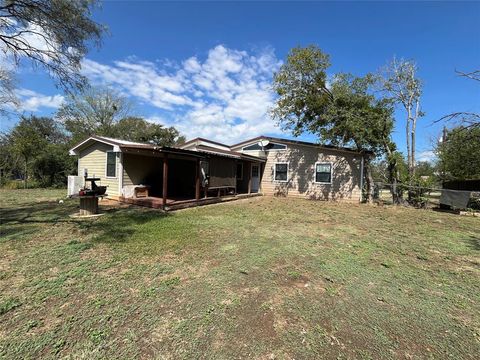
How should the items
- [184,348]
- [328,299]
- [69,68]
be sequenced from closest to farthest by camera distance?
[184,348] → [328,299] → [69,68]

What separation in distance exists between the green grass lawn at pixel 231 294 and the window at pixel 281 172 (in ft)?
30.7

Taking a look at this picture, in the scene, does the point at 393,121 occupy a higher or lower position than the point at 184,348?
higher

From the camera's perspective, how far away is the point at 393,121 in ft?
41.1

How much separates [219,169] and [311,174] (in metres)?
5.61

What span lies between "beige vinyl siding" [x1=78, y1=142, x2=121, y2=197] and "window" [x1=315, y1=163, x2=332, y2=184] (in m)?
10.1

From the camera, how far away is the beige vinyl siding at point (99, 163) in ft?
35.3

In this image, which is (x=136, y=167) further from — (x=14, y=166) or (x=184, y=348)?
(x=14, y=166)

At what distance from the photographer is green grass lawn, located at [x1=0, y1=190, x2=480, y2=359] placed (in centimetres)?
222

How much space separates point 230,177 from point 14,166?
17963mm

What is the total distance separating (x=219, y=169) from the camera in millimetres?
11836

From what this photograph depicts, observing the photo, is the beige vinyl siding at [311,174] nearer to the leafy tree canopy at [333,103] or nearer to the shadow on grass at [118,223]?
the leafy tree canopy at [333,103]

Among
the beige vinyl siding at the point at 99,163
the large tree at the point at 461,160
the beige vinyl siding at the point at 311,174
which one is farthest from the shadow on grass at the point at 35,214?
the large tree at the point at 461,160

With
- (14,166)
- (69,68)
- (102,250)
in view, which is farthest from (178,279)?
(14,166)

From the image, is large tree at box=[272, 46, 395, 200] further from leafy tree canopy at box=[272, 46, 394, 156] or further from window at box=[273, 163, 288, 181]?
window at box=[273, 163, 288, 181]
